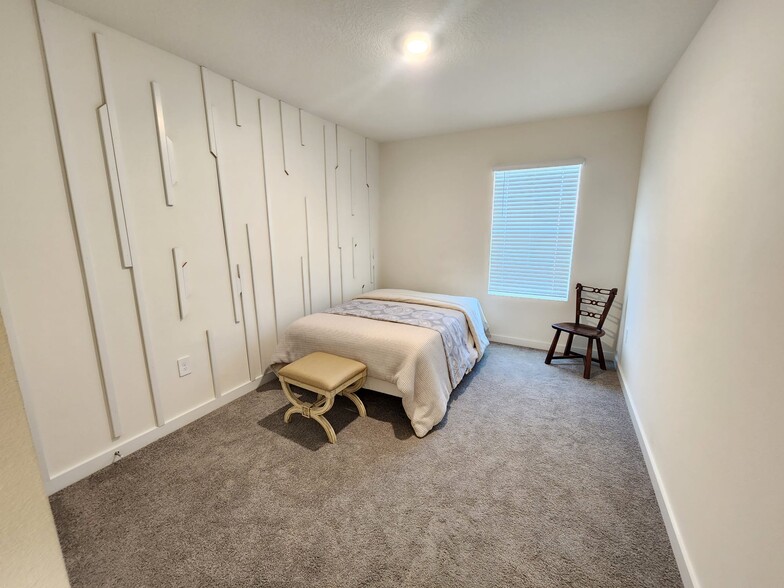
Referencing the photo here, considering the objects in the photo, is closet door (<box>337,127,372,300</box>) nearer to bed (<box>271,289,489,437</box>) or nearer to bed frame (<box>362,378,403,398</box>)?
bed (<box>271,289,489,437</box>)

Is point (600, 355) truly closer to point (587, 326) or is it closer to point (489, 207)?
point (587, 326)

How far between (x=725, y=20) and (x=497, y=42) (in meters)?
1.02

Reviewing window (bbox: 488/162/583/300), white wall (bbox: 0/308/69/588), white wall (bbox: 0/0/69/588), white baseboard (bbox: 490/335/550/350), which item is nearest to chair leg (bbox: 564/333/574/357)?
white baseboard (bbox: 490/335/550/350)

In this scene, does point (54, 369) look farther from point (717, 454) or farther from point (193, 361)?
point (717, 454)

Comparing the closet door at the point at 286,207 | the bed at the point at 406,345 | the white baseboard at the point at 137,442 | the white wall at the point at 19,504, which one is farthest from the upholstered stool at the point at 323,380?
the white wall at the point at 19,504

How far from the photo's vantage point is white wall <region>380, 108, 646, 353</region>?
3076 mm

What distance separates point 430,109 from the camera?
2.97m

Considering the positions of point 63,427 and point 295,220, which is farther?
point 295,220

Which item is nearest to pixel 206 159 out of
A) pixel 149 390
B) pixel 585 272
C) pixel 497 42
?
pixel 149 390

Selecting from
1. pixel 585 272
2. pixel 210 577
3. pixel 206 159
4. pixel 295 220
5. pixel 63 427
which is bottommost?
pixel 210 577

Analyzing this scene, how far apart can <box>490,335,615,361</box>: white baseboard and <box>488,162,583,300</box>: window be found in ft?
1.67

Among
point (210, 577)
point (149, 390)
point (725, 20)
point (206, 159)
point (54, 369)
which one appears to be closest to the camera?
point (210, 577)

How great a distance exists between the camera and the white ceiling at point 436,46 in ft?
5.39

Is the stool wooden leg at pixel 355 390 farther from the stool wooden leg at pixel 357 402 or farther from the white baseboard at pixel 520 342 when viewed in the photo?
the white baseboard at pixel 520 342
